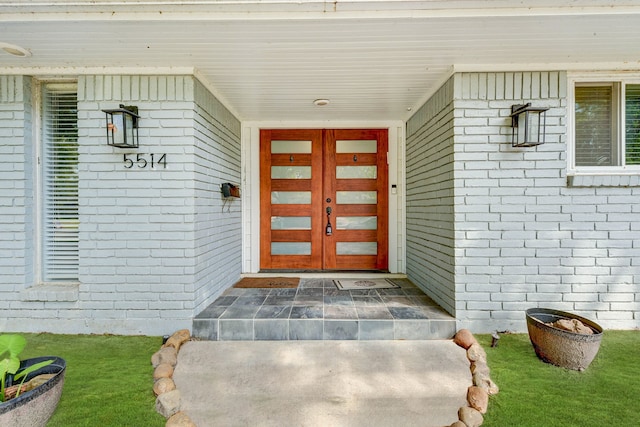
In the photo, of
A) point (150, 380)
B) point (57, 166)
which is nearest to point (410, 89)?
point (150, 380)

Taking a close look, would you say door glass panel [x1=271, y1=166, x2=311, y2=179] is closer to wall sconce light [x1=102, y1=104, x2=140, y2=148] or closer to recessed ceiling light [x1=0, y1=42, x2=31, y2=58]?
wall sconce light [x1=102, y1=104, x2=140, y2=148]

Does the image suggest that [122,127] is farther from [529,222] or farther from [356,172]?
[529,222]

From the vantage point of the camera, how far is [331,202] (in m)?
4.53

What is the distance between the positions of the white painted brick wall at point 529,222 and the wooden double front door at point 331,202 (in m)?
1.78

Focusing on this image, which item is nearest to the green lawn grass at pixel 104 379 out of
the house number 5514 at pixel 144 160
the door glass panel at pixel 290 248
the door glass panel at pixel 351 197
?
the house number 5514 at pixel 144 160

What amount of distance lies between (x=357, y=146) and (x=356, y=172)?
39cm

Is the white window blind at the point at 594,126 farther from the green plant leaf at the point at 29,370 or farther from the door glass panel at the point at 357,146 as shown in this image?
the green plant leaf at the point at 29,370

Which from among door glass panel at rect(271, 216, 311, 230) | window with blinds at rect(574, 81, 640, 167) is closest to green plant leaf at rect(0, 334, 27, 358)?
door glass panel at rect(271, 216, 311, 230)

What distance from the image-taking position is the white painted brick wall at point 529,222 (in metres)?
2.78

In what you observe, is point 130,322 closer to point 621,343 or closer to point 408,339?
point 408,339

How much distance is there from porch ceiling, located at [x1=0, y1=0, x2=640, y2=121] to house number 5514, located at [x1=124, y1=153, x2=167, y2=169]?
78 cm

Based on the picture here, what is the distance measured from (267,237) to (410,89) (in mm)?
2771

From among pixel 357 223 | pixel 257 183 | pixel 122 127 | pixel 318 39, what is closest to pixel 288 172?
pixel 257 183

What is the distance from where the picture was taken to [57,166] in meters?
3.03
